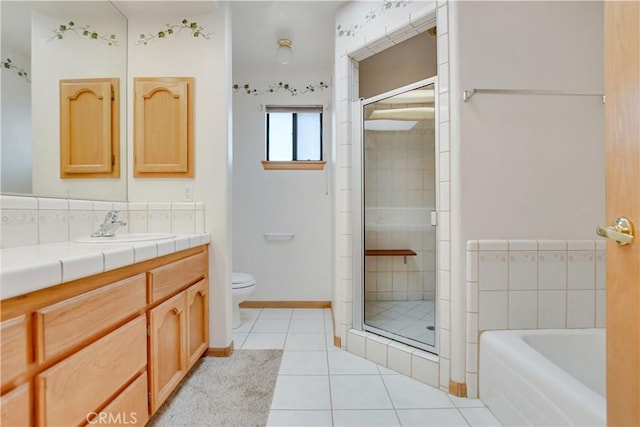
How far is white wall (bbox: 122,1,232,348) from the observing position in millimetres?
1887

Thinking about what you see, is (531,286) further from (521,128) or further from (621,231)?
(621,231)

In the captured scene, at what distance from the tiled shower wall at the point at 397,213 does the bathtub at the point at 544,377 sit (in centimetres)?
66

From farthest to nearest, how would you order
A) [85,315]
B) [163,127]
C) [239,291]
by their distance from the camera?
[239,291] → [163,127] → [85,315]

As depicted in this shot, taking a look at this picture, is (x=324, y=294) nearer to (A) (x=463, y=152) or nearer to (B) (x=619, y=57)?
(A) (x=463, y=152)

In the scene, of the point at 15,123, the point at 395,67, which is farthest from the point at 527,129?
the point at 15,123

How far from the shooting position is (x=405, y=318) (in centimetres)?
205

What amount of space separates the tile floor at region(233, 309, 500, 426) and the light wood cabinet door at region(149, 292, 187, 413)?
515 millimetres

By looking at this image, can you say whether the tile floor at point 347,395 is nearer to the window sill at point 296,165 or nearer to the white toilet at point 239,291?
the white toilet at point 239,291

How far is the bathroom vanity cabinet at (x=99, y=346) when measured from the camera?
0.67m

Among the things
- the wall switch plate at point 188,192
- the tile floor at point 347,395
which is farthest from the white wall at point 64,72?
the tile floor at point 347,395

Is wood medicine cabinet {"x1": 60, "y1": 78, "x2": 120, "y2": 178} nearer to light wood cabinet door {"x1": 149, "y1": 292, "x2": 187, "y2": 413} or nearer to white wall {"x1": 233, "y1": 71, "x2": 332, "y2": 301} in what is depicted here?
light wood cabinet door {"x1": 149, "y1": 292, "x2": 187, "y2": 413}

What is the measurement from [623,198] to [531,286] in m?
1.15

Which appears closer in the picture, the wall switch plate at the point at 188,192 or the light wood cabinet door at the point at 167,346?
the light wood cabinet door at the point at 167,346

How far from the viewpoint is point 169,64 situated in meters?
1.89
